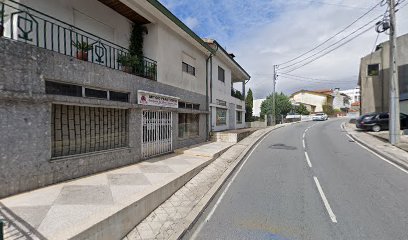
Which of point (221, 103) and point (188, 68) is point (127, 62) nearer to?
point (188, 68)

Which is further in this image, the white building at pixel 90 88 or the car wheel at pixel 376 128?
the car wheel at pixel 376 128

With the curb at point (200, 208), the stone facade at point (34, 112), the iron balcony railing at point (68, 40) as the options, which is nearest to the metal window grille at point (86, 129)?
the stone facade at point (34, 112)

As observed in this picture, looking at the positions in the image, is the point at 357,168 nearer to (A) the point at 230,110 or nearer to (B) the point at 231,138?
(B) the point at 231,138

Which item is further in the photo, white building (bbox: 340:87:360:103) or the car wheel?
white building (bbox: 340:87:360:103)

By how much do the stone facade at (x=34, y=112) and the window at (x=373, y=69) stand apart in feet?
104

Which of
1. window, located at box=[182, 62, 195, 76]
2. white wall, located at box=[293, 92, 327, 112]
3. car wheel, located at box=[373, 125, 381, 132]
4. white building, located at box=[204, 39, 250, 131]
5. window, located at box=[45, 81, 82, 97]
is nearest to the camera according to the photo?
window, located at box=[45, 81, 82, 97]

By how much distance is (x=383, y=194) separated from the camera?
20.4 ft

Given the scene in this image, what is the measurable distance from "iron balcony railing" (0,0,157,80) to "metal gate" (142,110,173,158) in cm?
172

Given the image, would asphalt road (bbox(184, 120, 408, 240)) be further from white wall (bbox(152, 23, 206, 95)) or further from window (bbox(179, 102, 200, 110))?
white wall (bbox(152, 23, 206, 95))

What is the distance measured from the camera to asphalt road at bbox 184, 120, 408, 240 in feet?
14.4

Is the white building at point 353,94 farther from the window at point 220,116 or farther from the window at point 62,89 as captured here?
the window at point 62,89

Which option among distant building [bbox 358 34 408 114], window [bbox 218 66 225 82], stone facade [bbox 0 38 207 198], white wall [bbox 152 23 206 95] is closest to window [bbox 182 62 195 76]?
white wall [bbox 152 23 206 95]

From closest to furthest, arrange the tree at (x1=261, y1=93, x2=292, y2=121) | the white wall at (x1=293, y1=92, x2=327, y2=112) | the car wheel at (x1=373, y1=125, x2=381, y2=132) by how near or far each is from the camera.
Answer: the car wheel at (x1=373, y1=125, x2=381, y2=132) → the tree at (x1=261, y1=93, x2=292, y2=121) → the white wall at (x1=293, y1=92, x2=327, y2=112)

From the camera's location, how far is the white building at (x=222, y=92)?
679 inches
